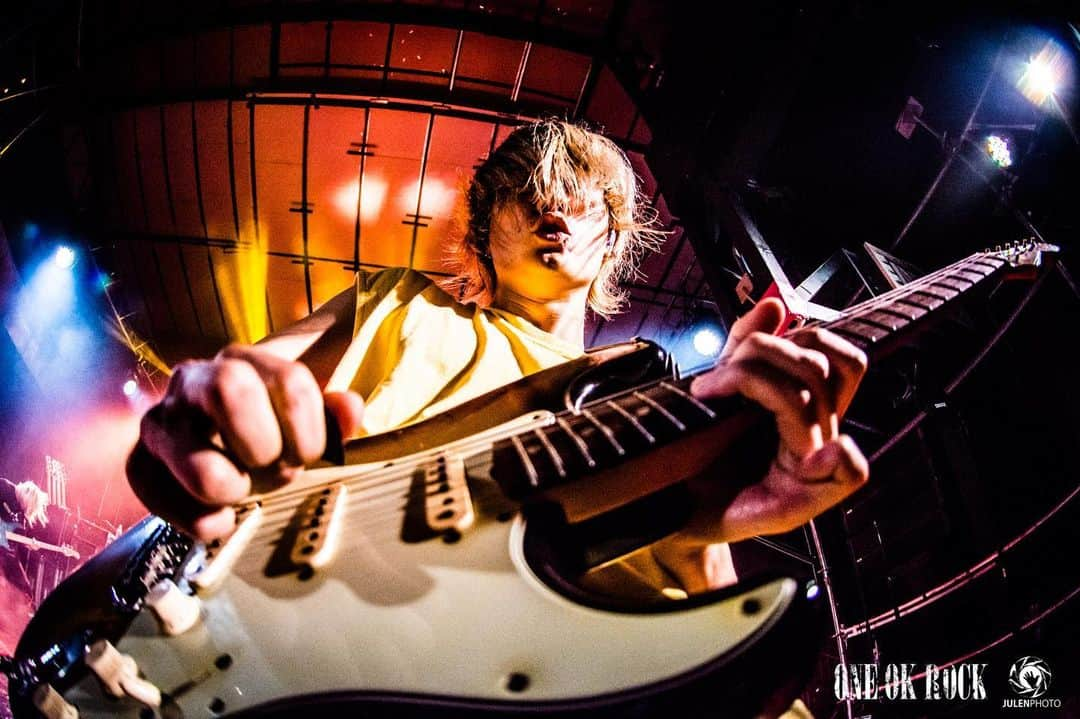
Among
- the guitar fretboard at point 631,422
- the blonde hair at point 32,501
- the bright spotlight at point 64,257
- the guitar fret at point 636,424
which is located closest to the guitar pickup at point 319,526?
the guitar fretboard at point 631,422

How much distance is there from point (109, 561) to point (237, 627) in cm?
44

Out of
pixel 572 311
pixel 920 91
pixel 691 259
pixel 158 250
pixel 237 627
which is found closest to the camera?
pixel 237 627

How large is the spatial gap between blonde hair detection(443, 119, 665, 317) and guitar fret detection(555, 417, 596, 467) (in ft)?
3.16

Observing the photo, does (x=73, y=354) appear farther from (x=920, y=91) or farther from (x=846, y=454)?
(x=920, y=91)

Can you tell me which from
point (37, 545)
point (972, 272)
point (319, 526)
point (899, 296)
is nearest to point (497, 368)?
point (319, 526)

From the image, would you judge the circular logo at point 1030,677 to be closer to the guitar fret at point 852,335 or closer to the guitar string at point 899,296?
the guitar string at point 899,296

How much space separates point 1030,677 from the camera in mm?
3422

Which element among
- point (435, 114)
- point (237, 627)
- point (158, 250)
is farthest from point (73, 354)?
point (237, 627)

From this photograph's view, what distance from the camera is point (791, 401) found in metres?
0.81

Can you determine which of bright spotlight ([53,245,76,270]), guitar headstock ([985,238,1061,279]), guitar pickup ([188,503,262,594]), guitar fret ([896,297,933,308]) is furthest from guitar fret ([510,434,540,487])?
bright spotlight ([53,245,76,270])

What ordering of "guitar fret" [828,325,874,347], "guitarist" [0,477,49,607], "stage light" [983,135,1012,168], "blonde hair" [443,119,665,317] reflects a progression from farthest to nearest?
1. "guitarist" [0,477,49,607]
2. "stage light" [983,135,1012,168]
3. "blonde hair" [443,119,665,317]
4. "guitar fret" [828,325,874,347]

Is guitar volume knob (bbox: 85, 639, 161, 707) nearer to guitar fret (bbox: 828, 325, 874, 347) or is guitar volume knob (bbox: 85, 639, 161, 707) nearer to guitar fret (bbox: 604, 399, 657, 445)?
guitar fret (bbox: 604, 399, 657, 445)

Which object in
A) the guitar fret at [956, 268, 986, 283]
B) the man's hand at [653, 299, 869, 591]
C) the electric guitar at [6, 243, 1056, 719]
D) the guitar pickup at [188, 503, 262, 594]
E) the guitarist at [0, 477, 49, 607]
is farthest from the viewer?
the guitarist at [0, 477, 49, 607]

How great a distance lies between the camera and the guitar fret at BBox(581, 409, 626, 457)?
2.68 feet
